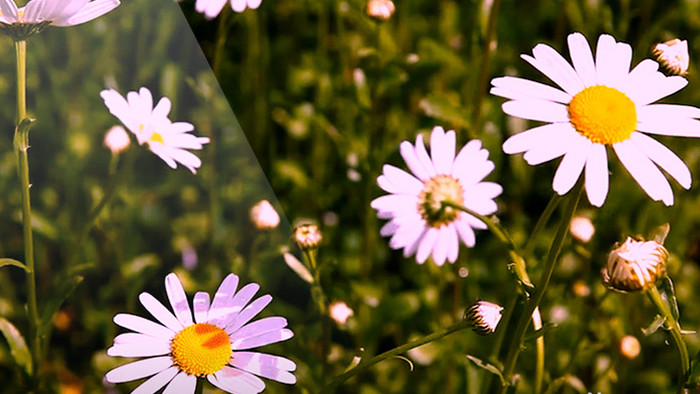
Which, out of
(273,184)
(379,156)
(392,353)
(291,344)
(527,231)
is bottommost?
(392,353)

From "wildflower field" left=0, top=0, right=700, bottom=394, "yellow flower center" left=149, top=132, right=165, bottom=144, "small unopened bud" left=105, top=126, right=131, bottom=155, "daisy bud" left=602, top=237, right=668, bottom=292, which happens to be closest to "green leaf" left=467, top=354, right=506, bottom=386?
"wildflower field" left=0, top=0, right=700, bottom=394

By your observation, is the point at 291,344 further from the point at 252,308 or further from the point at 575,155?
the point at 575,155

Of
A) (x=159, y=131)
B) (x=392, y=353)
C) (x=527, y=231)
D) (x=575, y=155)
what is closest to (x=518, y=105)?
(x=575, y=155)

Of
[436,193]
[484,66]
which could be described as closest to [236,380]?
[436,193]

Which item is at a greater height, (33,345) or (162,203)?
(162,203)

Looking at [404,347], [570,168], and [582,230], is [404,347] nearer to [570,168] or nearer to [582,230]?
[570,168]

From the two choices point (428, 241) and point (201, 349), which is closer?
point (201, 349)

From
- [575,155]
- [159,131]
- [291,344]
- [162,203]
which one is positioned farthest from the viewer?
[162,203]
